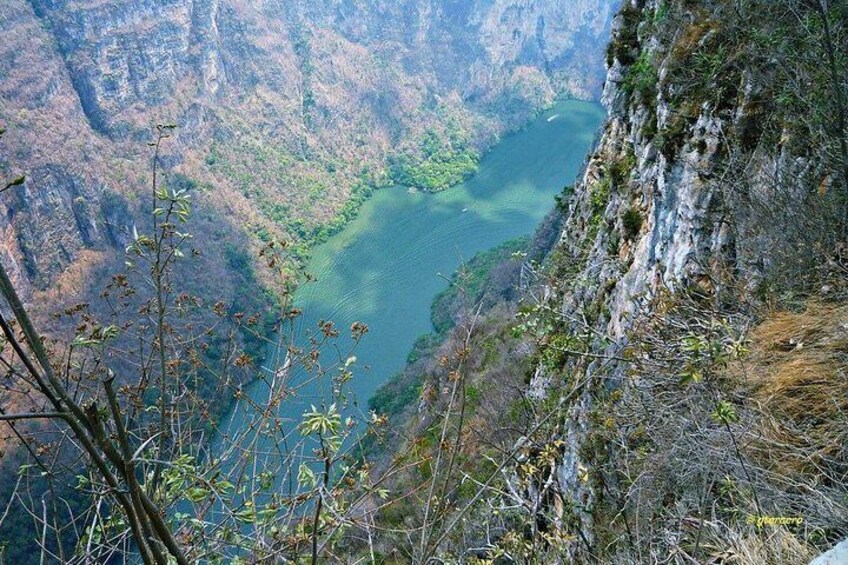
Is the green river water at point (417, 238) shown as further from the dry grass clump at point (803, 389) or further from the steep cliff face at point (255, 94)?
the dry grass clump at point (803, 389)

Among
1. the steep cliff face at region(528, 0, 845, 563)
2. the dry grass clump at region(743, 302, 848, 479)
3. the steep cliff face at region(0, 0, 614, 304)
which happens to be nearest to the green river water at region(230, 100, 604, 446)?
the steep cliff face at region(0, 0, 614, 304)

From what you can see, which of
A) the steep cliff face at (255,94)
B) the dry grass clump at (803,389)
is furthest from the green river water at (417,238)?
the dry grass clump at (803,389)

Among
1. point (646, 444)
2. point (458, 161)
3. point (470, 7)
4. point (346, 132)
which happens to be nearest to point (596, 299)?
point (646, 444)

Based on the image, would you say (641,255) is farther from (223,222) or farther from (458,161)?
(458,161)

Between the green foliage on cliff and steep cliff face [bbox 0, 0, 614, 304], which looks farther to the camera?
the green foliage on cliff

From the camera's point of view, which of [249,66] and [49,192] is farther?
[249,66]

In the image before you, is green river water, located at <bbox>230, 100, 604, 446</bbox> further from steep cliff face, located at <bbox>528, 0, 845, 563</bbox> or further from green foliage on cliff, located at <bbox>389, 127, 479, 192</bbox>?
steep cliff face, located at <bbox>528, 0, 845, 563</bbox>

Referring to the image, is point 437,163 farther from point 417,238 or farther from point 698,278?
point 698,278
